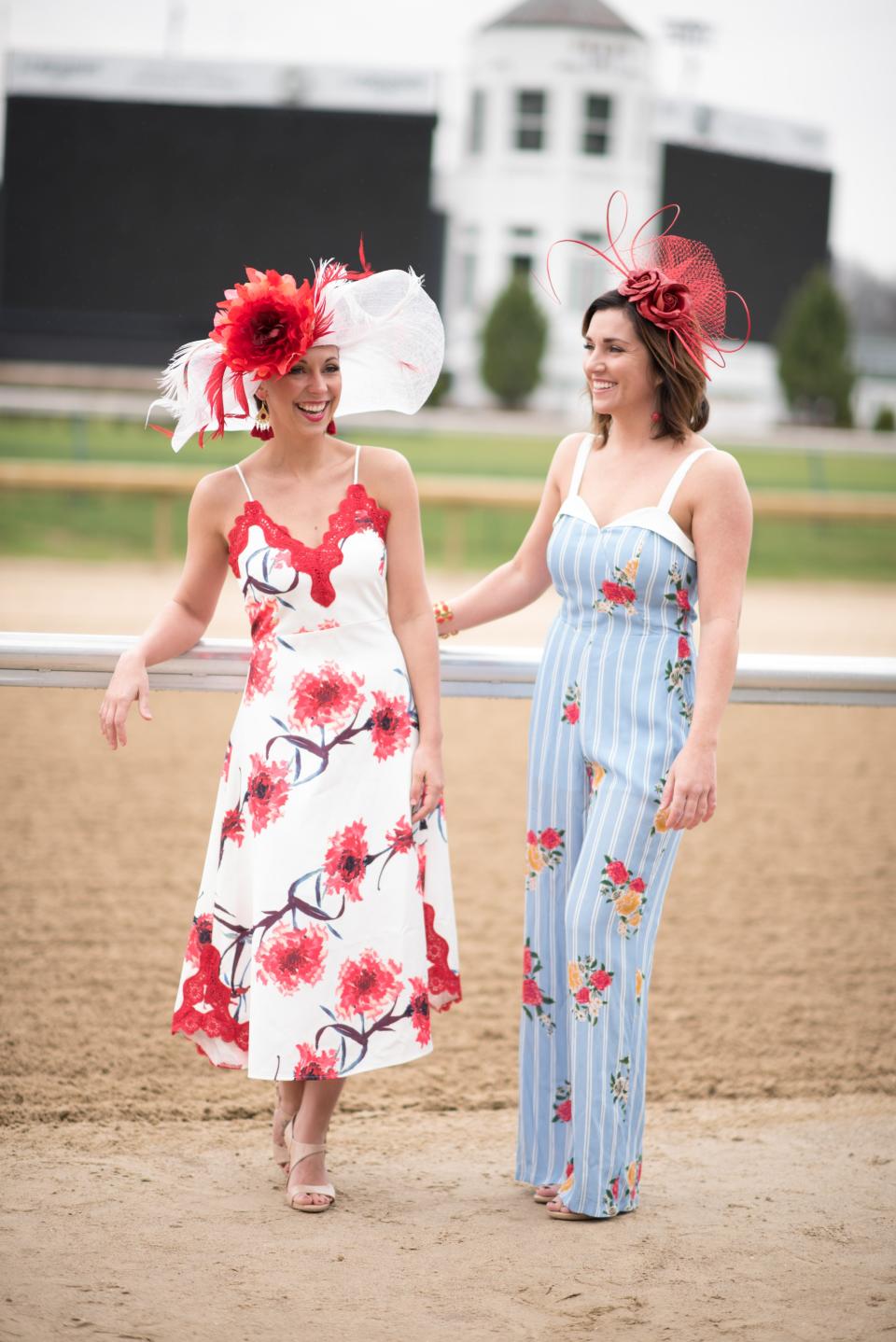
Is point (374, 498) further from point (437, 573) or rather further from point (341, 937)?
point (437, 573)

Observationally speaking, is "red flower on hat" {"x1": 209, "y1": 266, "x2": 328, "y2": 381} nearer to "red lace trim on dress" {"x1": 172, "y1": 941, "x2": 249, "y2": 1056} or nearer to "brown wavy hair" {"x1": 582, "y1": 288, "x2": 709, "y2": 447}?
"brown wavy hair" {"x1": 582, "y1": 288, "x2": 709, "y2": 447}

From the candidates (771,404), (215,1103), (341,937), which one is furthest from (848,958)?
(771,404)

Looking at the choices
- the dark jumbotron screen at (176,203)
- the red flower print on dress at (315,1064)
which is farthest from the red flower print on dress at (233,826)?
the dark jumbotron screen at (176,203)

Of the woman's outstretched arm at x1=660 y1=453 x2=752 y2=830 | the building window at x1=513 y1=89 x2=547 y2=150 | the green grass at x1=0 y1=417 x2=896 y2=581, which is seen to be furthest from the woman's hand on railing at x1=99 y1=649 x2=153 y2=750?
the building window at x1=513 y1=89 x2=547 y2=150

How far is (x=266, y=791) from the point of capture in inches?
101

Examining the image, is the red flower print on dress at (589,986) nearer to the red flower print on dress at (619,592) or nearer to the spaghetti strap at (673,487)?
the red flower print on dress at (619,592)

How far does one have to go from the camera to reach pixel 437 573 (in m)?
14.5

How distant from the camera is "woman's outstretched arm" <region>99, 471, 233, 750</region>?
2584 millimetres

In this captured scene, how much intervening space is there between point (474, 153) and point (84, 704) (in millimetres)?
21994

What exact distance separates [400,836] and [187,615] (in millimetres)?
554

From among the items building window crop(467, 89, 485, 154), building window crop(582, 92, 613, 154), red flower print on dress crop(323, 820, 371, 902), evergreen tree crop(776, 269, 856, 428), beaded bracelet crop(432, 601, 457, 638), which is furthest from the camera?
building window crop(467, 89, 485, 154)

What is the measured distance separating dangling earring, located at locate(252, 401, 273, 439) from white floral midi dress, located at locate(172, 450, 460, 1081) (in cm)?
10

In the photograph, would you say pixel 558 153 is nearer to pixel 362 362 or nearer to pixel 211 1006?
pixel 362 362

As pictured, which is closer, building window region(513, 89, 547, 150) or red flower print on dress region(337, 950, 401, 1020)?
red flower print on dress region(337, 950, 401, 1020)
